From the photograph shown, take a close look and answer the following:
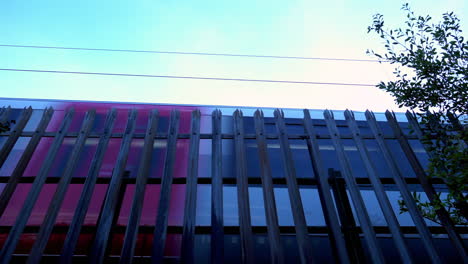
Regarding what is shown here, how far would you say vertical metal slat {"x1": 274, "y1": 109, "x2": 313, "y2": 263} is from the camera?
1948mm

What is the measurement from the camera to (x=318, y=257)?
3193 millimetres

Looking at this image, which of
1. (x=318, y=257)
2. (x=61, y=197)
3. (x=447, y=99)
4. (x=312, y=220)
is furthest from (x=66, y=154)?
(x=447, y=99)

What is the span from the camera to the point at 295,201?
85.7 inches

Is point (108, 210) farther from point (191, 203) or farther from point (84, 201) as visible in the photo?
point (191, 203)

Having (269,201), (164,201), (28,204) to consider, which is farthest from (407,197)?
(28,204)

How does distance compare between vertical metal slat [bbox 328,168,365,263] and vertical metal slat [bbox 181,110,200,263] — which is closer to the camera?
vertical metal slat [bbox 181,110,200,263]

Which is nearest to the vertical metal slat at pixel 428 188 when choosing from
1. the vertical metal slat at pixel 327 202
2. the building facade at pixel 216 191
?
the building facade at pixel 216 191

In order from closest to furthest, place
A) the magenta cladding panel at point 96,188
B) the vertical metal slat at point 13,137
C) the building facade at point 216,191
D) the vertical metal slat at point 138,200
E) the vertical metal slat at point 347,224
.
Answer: the vertical metal slat at point 138,200 → the building facade at point 216,191 → the vertical metal slat at point 347,224 → the vertical metal slat at point 13,137 → the magenta cladding panel at point 96,188

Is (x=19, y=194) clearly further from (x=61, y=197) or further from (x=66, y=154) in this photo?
(x=61, y=197)

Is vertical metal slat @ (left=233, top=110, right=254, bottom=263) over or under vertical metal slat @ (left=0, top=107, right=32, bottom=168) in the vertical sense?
under

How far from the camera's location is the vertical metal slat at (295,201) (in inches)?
76.7

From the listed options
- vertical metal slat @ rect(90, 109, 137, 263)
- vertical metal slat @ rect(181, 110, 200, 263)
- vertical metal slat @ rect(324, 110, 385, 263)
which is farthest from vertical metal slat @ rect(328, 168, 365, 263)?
vertical metal slat @ rect(90, 109, 137, 263)

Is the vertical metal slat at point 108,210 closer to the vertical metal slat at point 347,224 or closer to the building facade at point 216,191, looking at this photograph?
the building facade at point 216,191

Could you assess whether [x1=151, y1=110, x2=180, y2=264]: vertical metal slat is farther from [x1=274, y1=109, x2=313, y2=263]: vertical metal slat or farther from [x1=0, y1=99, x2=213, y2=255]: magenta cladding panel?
[x1=274, y1=109, x2=313, y2=263]: vertical metal slat
